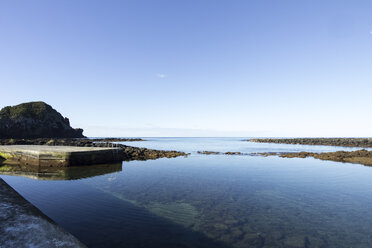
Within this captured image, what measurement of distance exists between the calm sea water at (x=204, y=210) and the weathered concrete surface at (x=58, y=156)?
3.24 m

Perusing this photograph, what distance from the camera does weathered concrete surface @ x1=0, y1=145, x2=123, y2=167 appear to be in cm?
1877

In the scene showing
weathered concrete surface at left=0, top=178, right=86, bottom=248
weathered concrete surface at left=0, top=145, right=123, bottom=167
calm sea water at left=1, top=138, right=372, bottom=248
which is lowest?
calm sea water at left=1, top=138, right=372, bottom=248

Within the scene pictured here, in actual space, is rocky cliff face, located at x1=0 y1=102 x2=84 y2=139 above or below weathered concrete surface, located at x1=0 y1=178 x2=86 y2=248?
above

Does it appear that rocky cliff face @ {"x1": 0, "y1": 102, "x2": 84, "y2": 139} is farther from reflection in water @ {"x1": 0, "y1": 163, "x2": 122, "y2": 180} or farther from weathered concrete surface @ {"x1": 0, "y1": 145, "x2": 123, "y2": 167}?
reflection in water @ {"x1": 0, "y1": 163, "x2": 122, "y2": 180}

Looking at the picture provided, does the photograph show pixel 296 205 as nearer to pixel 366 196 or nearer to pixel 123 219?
pixel 366 196

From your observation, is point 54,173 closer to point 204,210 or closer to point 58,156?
point 58,156

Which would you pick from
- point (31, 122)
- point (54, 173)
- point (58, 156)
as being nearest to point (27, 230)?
point (54, 173)

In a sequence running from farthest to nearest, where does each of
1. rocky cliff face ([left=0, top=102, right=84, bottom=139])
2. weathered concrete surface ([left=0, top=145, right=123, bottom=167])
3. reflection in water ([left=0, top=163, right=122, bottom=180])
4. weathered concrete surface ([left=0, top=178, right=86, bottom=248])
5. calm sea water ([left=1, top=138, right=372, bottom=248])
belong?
rocky cliff face ([left=0, top=102, right=84, bottom=139]) → weathered concrete surface ([left=0, top=145, right=123, bottom=167]) → reflection in water ([left=0, top=163, right=122, bottom=180]) → calm sea water ([left=1, top=138, right=372, bottom=248]) → weathered concrete surface ([left=0, top=178, right=86, bottom=248])

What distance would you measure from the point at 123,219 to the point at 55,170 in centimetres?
1351

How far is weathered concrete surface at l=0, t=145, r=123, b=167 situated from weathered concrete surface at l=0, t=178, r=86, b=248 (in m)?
16.3

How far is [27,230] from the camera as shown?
11.1 feet

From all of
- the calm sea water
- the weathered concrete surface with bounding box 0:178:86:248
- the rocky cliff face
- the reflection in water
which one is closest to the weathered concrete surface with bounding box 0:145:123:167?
the reflection in water

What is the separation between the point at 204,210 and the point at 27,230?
292 inches

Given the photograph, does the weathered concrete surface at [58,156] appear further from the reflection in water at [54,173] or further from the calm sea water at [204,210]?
the calm sea water at [204,210]
